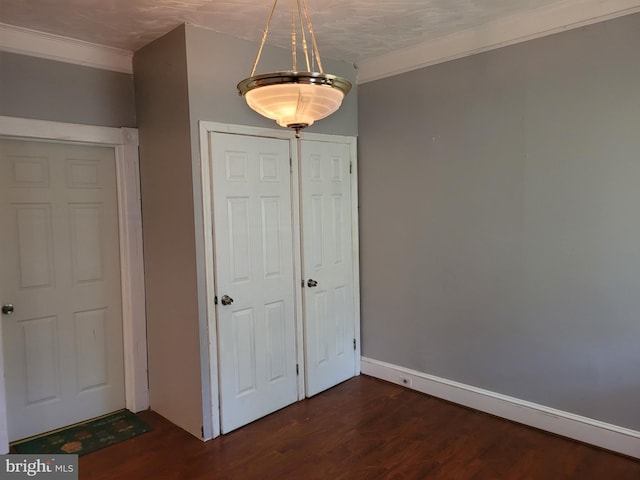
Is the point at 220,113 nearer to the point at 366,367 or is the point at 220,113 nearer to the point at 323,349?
the point at 323,349

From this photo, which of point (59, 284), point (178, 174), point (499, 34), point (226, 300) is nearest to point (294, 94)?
point (178, 174)

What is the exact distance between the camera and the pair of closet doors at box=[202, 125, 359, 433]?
304 cm

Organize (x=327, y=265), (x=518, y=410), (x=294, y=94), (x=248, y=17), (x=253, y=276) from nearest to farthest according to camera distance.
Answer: (x=294, y=94) → (x=248, y=17) → (x=518, y=410) → (x=253, y=276) → (x=327, y=265)

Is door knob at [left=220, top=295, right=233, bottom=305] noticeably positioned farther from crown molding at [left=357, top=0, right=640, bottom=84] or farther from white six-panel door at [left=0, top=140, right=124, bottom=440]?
crown molding at [left=357, top=0, right=640, bottom=84]

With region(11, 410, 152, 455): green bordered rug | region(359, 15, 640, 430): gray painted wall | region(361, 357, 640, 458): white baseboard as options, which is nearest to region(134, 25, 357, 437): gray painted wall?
region(11, 410, 152, 455): green bordered rug

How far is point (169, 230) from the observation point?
3102 mm

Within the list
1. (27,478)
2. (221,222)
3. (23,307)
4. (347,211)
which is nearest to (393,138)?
(347,211)

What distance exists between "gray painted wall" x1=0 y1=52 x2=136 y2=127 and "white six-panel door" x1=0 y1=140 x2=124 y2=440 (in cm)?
21

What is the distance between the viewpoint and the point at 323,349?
368 cm

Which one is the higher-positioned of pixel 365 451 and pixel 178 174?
pixel 178 174

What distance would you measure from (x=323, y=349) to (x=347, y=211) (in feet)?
3.68

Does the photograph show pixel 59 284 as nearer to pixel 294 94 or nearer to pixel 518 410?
pixel 294 94

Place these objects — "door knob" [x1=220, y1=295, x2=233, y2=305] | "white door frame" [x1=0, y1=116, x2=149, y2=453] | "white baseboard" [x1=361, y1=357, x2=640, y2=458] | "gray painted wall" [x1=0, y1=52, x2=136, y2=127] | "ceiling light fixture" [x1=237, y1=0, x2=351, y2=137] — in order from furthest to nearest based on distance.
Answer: "white door frame" [x1=0, y1=116, x2=149, y2=453] < "door knob" [x1=220, y1=295, x2=233, y2=305] < "gray painted wall" [x1=0, y1=52, x2=136, y2=127] < "white baseboard" [x1=361, y1=357, x2=640, y2=458] < "ceiling light fixture" [x1=237, y1=0, x2=351, y2=137]

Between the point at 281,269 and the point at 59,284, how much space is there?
1479 mm
